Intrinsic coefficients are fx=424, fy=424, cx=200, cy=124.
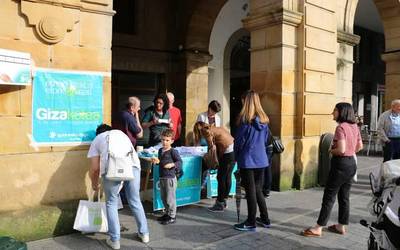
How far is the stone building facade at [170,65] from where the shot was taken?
466cm

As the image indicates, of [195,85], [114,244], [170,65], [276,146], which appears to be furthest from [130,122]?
[170,65]

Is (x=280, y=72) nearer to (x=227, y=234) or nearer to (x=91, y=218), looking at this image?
(x=227, y=234)

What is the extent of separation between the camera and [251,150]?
5.18 metres

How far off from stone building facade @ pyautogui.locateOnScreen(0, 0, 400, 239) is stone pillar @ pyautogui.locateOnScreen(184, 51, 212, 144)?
0.09 ft

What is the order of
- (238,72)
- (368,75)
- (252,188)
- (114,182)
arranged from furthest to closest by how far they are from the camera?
1. (368,75)
2. (238,72)
3. (252,188)
4. (114,182)

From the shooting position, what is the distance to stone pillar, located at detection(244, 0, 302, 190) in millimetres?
7516

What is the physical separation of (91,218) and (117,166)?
→ 0.80 m

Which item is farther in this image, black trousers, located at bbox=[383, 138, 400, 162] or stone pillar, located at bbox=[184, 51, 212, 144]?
stone pillar, located at bbox=[184, 51, 212, 144]

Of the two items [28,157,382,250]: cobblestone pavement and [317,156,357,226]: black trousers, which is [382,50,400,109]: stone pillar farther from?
[317,156,357,226]: black trousers

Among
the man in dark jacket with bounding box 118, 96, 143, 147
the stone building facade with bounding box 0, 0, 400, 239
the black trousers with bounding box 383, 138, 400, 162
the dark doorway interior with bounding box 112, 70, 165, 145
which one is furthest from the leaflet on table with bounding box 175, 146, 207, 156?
the dark doorway interior with bounding box 112, 70, 165, 145

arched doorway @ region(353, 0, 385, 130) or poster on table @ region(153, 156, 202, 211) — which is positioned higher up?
arched doorway @ region(353, 0, 385, 130)

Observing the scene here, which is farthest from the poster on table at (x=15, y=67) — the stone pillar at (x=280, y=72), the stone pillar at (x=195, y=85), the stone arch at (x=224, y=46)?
the stone arch at (x=224, y=46)

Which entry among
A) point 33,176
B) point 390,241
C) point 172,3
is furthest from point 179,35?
→ point 390,241

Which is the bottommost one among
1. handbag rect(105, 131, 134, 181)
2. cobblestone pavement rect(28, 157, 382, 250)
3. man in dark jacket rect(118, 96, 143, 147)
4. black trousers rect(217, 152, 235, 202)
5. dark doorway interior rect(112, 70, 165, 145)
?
cobblestone pavement rect(28, 157, 382, 250)
